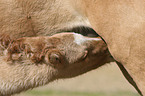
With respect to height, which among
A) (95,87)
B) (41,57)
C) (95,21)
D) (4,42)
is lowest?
(95,87)

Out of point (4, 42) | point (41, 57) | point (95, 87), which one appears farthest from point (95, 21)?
point (95, 87)

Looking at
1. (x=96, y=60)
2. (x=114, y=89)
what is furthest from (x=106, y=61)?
(x=114, y=89)

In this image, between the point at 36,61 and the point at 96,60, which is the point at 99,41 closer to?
the point at 96,60

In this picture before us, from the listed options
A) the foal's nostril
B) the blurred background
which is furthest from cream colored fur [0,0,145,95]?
the blurred background

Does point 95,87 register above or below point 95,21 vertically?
below

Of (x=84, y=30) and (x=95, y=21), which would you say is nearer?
(x=95, y=21)

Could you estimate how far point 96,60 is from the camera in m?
2.82

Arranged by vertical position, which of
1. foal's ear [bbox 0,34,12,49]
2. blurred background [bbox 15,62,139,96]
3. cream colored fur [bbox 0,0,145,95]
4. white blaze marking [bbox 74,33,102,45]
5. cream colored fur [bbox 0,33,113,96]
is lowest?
blurred background [bbox 15,62,139,96]

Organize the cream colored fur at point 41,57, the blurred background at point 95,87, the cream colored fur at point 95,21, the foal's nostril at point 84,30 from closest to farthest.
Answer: the cream colored fur at point 95,21
the cream colored fur at point 41,57
the foal's nostril at point 84,30
the blurred background at point 95,87

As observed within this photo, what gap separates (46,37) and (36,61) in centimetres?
25

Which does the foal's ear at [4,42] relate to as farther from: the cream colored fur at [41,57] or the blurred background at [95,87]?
the blurred background at [95,87]

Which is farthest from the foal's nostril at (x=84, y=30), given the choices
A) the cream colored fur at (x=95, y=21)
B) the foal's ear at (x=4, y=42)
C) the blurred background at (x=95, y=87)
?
the blurred background at (x=95, y=87)

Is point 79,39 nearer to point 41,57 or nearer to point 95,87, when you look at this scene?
point 41,57

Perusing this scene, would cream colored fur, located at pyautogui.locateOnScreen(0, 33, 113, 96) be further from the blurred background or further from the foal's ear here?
the blurred background
